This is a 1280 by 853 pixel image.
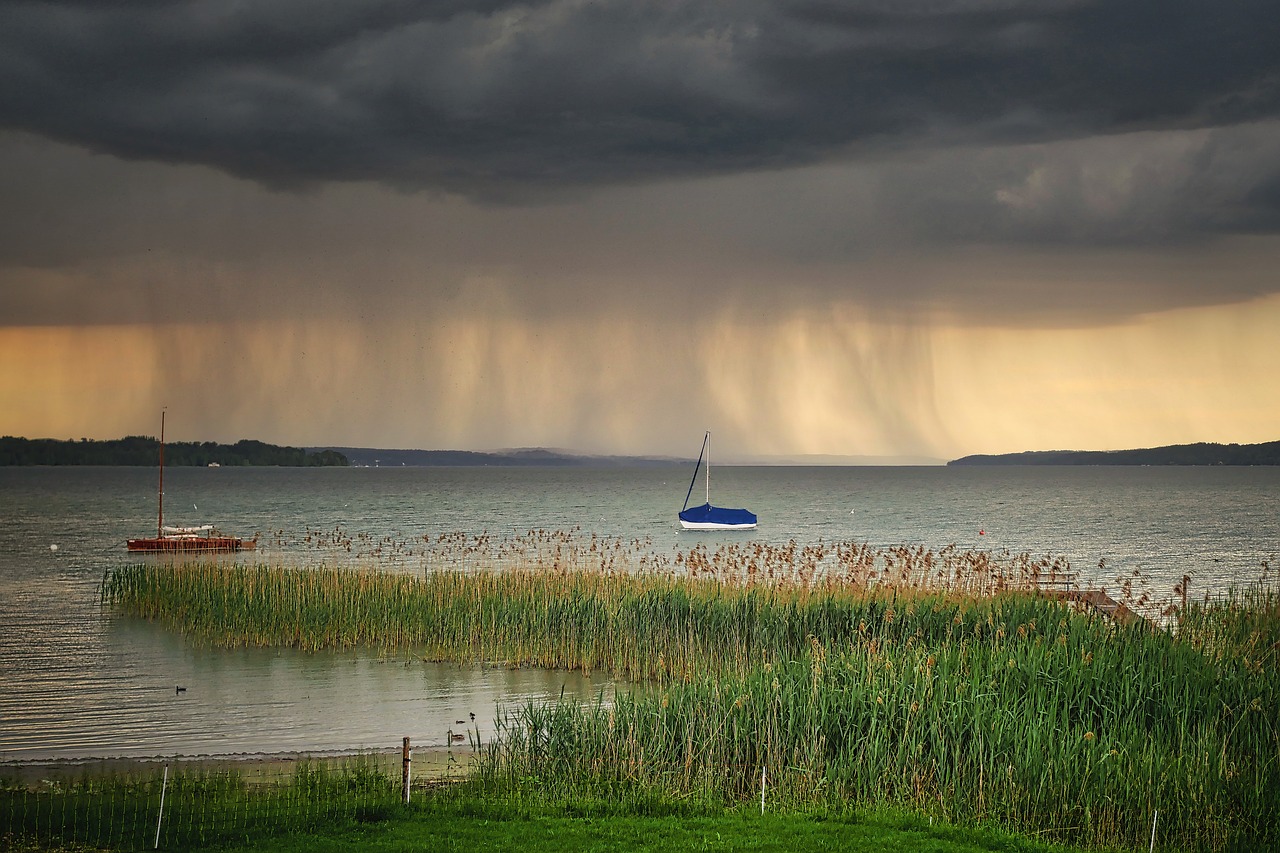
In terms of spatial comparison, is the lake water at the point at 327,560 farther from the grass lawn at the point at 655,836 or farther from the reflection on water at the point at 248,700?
the grass lawn at the point at 655,836

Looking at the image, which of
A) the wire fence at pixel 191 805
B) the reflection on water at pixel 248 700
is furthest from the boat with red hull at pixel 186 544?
the wire fence at pixel 191 805

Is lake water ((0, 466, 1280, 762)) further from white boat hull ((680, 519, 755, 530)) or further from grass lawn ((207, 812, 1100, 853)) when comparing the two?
grass lawn ((207, 812, 1100, 853))

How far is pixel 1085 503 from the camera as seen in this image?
138250mm

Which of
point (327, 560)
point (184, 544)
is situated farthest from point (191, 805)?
point (184, 544)

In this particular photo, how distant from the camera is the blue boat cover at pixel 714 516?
287 ft


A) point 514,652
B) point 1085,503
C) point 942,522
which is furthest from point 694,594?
point 1085,503

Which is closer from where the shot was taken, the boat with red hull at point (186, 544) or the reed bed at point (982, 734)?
the reed bed at point (982, 734)

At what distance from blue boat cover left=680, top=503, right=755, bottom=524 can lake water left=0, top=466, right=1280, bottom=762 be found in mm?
2252

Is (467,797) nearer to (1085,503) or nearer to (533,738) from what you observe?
(533,738)

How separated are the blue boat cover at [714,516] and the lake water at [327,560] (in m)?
2.25

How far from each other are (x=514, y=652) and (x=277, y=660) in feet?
19.6

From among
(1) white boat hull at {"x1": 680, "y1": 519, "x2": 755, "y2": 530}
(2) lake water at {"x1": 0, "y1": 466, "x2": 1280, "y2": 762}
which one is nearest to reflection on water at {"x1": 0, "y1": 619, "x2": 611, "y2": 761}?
(2) lake water at {"x1": 0, "y1": 466, "x2": 1280, "y2": 762}

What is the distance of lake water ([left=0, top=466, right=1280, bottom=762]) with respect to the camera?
20.8 m

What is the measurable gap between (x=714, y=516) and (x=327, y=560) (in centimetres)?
4168
